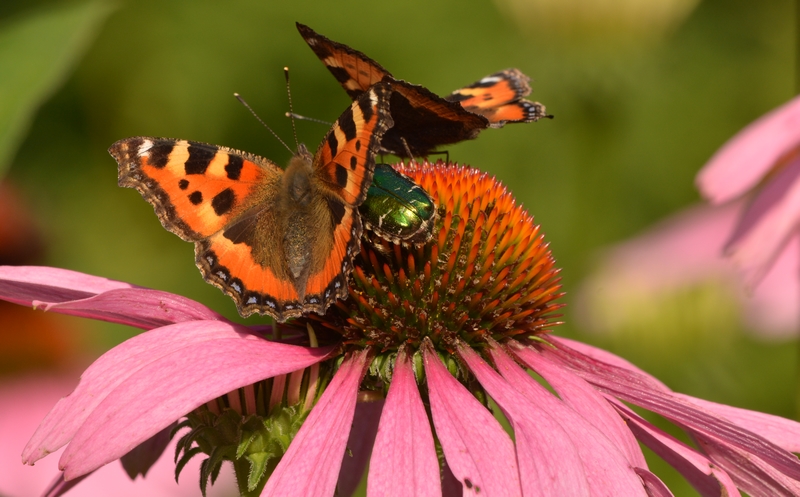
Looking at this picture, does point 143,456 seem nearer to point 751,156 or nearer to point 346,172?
point 346,172

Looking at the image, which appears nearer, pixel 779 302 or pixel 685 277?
pixel 779 302

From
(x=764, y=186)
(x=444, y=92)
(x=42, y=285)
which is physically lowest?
(x=42, y=285)

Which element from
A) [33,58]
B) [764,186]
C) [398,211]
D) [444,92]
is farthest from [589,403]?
[444,92]

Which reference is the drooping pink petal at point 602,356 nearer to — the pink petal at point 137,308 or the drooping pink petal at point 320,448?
the drooping pink petal at point 320,448

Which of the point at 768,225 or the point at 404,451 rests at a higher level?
the point at 768,225

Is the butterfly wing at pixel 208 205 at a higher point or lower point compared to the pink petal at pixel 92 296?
higher

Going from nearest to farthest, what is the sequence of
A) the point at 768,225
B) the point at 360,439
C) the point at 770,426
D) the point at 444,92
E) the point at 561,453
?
1. the point at 561,453
2. the point at 770,426
3. the point at 360,439
4. the point at 768,225
5. the point at 444,92

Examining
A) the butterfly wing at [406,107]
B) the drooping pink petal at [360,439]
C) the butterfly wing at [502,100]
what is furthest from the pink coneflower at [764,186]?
the drooping pink petal at [360,439]

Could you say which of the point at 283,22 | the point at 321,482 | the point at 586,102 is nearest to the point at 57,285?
the point at 321,482
